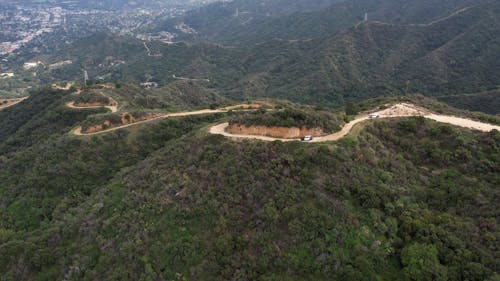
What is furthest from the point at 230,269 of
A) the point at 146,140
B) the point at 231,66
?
the point at 231,66

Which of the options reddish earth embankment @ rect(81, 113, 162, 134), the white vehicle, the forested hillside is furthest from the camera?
reddish earth embankment @ rect(81, 113, 162, 134)

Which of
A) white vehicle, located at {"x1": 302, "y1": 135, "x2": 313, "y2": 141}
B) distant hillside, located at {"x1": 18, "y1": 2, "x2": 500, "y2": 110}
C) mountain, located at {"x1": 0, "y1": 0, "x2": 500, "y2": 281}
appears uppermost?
white vehicle, located at {"x1": 302, "y1": 135, "x2": 313, "y2": 141}

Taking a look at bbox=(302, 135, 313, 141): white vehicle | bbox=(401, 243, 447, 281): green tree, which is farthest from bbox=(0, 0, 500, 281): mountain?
bbox=(302, 135, 313, 141): white vehicle

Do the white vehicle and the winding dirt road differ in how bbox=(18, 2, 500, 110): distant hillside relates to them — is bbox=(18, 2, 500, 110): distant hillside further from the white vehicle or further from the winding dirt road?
the white vehicle

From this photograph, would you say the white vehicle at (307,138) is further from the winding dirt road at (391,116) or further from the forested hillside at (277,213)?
the forested hillside at (277,213)

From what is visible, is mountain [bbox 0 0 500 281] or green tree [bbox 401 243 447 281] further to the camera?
mountain [bbox 0 0 500 281]

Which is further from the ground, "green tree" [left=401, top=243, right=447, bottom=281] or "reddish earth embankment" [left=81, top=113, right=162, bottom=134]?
"green tree" [left=401, top=243, right=447, bottom=281]

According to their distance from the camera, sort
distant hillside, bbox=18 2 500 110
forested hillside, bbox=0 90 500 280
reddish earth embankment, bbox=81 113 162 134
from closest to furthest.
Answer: forested hillside, bbox=0 90 500 280
reddish earth embankment, bbox=81 113 162 134
distant hillside, bbox=18 2 500 110

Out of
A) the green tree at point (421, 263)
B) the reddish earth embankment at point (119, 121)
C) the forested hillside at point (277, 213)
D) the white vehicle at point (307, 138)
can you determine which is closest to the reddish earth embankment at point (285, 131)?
the white vehicle at point (307, 138)
